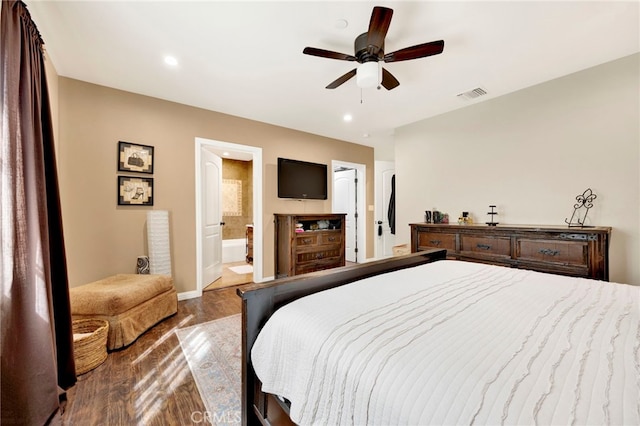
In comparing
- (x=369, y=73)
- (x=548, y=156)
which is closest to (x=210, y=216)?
(x=369, y=73)

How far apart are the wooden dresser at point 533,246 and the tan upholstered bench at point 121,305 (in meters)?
3.18

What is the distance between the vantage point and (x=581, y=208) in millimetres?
2607

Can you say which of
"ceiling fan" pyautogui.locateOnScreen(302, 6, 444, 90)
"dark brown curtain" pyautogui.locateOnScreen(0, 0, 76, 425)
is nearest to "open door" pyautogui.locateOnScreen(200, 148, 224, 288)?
"dark brown curtain" pyautogui.locateOnScreen(0, 0, 76, 425)

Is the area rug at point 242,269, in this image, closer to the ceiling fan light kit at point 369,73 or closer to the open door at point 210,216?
the open door at point 210,216

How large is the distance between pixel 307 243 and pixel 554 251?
295 centimetres

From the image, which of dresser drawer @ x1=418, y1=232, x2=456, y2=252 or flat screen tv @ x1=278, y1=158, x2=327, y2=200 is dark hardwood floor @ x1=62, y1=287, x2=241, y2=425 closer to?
flat screen tv @ x1=278, y1=158, x2=327, y2=200

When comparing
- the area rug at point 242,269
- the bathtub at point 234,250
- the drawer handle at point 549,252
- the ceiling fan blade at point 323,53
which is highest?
the ceiling fan blade at point 323,53

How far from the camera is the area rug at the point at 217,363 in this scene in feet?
4.99

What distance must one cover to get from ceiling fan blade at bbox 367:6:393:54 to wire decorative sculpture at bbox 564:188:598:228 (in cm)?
255

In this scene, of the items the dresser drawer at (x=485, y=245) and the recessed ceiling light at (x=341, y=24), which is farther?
the dresser drawer at (x=485, y=245)

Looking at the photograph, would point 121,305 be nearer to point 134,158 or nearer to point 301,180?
point 134,158

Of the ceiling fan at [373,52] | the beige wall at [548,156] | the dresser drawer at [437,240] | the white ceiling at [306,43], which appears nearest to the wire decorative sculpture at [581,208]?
the beige wall at [548,156]

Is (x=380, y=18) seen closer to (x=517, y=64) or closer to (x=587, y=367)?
(x=517, y=64)

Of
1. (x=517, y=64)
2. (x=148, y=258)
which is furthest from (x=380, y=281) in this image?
(x=148, y=258)
